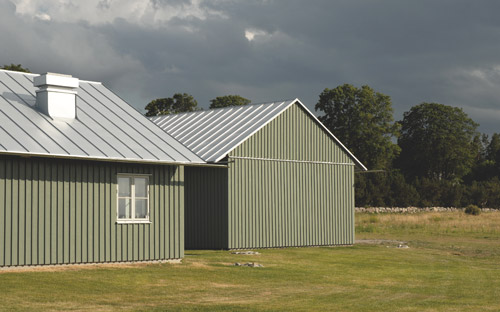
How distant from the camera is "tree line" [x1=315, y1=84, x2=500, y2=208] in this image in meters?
68.9

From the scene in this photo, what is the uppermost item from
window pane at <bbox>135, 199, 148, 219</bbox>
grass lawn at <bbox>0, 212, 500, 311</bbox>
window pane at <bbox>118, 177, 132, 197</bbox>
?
window pane at <bbox>118, 177, 132, 197</bbox>

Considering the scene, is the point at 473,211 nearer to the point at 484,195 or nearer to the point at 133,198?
the point at 484,195

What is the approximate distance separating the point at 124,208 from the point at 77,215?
→ 1.69m

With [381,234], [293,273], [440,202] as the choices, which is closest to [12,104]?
[293,273]

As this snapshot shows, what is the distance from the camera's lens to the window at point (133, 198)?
22594mm

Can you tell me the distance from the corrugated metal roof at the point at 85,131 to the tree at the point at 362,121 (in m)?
52.6

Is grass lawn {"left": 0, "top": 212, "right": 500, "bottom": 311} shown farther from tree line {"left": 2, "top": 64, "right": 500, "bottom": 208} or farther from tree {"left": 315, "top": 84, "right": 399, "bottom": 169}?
tree {"left": 315, "top": 84, "right": 399, "bottom": 169}

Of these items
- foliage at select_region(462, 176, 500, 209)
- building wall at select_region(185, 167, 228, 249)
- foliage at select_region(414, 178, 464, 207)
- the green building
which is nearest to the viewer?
building wall at select_region(185, 167, 228, 249)

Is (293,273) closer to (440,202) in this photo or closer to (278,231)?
(278,231)

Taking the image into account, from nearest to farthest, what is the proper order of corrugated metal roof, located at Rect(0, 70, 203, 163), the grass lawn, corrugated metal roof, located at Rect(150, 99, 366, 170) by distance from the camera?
the grass lawn
corrugated metal roof, located at Rect(0, 70, 203, 163)
corrugated metal roof, located at Rect(150, 99, 366, 170)

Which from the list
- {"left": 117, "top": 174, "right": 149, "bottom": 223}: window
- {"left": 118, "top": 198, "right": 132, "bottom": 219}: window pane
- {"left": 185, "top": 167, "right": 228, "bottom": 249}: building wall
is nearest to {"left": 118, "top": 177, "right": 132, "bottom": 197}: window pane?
{"left": 117, "top": 174, "right": 149, "bottom": 223}: window

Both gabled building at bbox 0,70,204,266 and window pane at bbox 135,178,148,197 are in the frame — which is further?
window pane at bbox 135,178,148,197

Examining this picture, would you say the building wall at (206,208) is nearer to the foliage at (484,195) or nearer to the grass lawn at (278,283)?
the grass lawn at (278,283)

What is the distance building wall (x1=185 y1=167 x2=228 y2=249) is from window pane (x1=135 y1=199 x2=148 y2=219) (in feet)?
22.5
